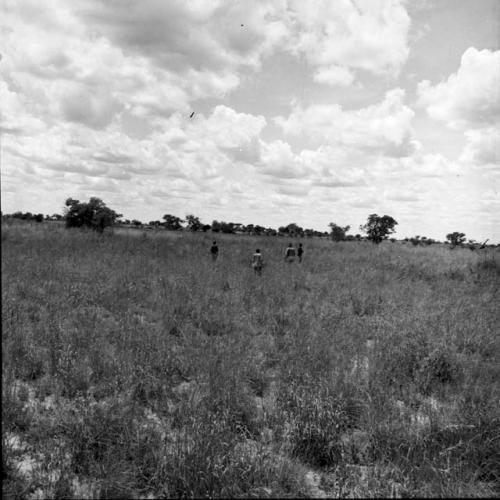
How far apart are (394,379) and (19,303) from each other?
6627mm

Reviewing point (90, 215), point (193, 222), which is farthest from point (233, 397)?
point (193, 222)

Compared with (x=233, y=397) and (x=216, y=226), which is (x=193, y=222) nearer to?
(x=216, y=226)

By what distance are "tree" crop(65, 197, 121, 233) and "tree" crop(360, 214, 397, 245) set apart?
176 ft

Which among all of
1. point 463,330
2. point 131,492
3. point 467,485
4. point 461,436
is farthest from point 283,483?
point 463,330

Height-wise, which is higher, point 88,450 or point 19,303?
point 19,303

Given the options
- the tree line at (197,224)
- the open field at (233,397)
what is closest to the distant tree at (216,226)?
the tree line at (197,224)

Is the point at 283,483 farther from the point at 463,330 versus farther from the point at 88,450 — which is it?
the point at 463,330

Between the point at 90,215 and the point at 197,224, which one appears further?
the point at 197,224

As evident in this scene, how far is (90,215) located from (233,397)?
1168 inches

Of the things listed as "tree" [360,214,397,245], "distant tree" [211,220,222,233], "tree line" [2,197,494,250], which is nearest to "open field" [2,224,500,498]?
"tree line" [2,197,494,250]

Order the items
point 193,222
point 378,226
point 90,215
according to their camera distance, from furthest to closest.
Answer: point 193,222 → point 378,226 → point 90,215

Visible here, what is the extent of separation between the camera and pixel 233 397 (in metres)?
4.22

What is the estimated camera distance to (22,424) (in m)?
3.72

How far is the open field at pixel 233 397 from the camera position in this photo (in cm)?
309
